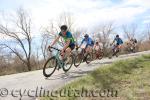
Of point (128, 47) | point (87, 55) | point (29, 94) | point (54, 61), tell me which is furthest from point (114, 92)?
point (128, 47)

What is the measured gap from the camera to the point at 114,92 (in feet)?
27.0

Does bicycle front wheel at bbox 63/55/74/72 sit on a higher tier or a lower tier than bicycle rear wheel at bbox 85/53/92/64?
lower

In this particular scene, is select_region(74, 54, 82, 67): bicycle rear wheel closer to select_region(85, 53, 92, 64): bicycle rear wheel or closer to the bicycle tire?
the bicycle tire

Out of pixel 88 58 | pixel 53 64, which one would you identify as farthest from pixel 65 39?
pixel 88 58

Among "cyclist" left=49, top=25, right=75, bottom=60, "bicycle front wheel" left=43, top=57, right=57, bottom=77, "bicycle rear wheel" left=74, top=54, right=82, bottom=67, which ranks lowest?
"bicycle front wheel" left=43, top=57, right=57, bottom=77

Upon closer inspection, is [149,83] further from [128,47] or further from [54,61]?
[128,47]

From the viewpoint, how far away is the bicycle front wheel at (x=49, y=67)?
38.9ft

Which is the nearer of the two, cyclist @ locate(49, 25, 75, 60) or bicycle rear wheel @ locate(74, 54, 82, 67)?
cyclist @ locate(49, 25, 75, 60)

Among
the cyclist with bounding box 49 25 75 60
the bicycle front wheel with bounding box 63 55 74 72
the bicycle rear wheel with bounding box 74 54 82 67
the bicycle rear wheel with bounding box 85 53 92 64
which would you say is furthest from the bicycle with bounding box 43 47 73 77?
the bicycle rear wheel with bounding box 85 53 92 64

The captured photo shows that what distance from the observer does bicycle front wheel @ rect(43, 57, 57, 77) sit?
38.9 ft

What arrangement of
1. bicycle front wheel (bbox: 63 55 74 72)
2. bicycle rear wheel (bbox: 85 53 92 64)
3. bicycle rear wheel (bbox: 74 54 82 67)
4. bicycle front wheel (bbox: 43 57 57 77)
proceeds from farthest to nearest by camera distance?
bicycle rear wheel (bbox: 85 53 92 64), bicycle rear wheel (bbox: 74 54 82 67), bicycle front wheel (bbox: 63 55 74 72), bicycle front wheel (bbox: 43 57 57 77)

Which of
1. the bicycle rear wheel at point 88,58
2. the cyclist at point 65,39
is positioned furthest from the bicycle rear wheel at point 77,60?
the cyclist at point 65,39

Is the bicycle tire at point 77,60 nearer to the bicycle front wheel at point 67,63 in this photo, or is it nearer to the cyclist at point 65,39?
the bicycle front wheel at point 67,63

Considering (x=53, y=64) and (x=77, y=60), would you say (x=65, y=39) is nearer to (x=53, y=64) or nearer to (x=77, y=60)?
(x=53, y=64)
